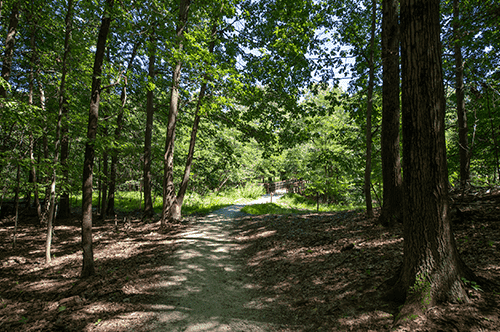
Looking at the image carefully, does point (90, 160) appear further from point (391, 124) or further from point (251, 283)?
point (391, 124)

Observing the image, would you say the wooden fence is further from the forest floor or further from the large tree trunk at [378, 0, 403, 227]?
the large tree trunk at [378, 0, 403, 227]

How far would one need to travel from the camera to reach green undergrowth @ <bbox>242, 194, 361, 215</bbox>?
12.4 meters

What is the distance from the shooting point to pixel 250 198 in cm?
1905

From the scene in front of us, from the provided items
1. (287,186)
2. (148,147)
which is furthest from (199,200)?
(287,186)

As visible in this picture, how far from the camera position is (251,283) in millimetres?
4953

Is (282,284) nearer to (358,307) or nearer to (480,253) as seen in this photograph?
(358,307)

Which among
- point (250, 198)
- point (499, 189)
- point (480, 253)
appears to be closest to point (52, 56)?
point (480, 253)

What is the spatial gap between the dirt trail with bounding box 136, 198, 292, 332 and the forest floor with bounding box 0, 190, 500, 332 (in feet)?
0.06

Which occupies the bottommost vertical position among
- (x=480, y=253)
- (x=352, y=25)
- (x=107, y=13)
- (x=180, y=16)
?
(x=480, y=253)

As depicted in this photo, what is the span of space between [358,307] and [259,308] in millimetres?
1657

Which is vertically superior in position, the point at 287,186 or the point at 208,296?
the point at 287,186

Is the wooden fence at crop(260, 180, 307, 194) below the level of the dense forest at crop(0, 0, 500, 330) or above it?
below

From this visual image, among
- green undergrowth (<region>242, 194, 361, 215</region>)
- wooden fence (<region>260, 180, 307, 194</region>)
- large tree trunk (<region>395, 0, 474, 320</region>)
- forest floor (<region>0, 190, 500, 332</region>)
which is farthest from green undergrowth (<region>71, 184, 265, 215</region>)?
large tree trunk (<region>395, 0, 474, 320</region>)

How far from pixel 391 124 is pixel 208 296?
5.72 m
